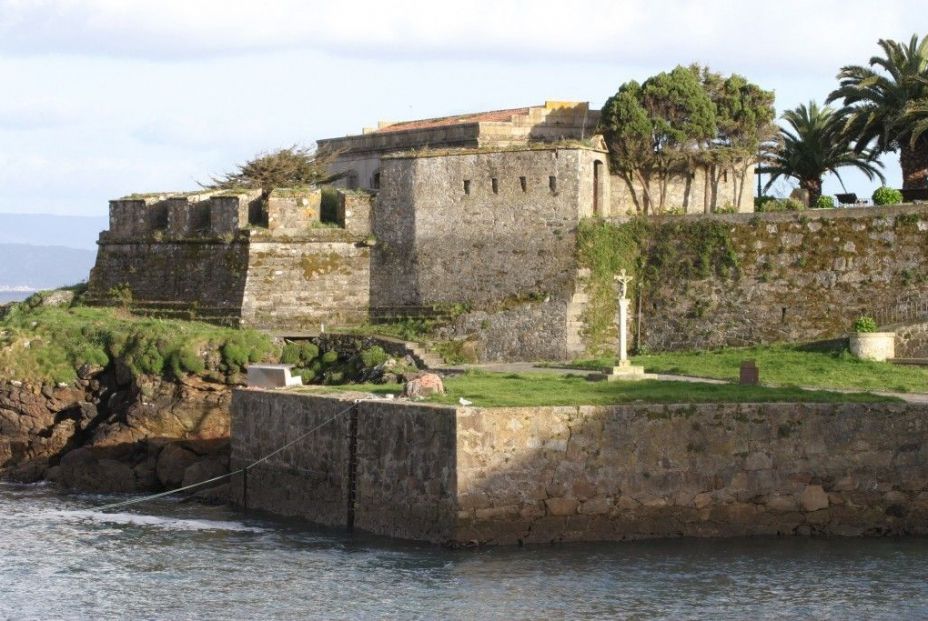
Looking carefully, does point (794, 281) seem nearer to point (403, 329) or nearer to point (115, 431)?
point (403, 329)

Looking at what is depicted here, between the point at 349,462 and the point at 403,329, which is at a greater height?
the point at 403,329

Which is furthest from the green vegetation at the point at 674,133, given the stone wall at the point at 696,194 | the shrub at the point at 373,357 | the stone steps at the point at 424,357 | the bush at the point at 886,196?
the shrub at the point at 373,357

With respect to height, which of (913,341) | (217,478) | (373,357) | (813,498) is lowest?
(217,478)

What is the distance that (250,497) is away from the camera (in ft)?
110

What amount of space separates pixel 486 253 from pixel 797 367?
9.00 m

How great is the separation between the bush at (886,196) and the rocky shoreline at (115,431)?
14.1 metres

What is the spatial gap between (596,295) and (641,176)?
165 inches

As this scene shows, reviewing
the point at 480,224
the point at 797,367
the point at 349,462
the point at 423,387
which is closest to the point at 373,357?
the point at 480,224

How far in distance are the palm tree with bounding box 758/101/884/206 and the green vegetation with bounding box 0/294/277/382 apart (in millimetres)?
14201

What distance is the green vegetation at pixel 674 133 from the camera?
4428cm

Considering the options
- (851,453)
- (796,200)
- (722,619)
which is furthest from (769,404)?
(796,200)

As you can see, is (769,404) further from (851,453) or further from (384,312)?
(384,312)

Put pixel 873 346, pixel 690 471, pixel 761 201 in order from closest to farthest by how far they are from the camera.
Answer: pixel 690 471
pixel 873 346
pixel 761 201

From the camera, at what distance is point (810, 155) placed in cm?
4756
